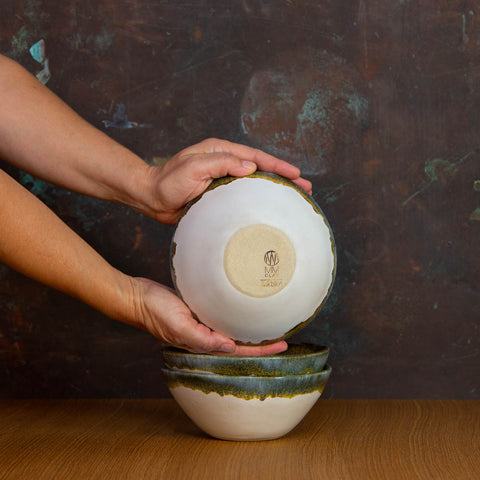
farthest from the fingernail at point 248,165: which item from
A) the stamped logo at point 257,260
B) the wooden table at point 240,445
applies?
the wooden table at point 240,445

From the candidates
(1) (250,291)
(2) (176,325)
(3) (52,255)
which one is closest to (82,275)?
(3) (52,255)

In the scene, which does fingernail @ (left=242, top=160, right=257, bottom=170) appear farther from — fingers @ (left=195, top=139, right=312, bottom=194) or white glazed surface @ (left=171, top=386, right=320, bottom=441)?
white glazed surface @ (left=171, top=386, right=320, bottom=441)

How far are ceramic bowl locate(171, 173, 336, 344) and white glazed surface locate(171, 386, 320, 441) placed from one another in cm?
11

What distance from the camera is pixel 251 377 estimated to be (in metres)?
1.22

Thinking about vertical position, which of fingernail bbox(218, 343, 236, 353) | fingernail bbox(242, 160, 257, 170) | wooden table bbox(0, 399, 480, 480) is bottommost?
wooden table bbox(0, 399, 480, 480)

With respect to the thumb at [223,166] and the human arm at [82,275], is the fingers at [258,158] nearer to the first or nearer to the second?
the thumb at [223,166]

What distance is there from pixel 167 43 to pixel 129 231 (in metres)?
0.47

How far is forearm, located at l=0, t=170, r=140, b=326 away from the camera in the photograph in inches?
45.3

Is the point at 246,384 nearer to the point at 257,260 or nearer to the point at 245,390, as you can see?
the point at 245,390

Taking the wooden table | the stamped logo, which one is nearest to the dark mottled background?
the wooden table

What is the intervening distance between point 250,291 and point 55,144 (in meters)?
0.57

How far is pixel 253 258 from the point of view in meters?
1.17

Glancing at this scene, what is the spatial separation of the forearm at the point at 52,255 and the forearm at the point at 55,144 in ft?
0.82

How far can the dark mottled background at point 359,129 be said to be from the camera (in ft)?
5.51
